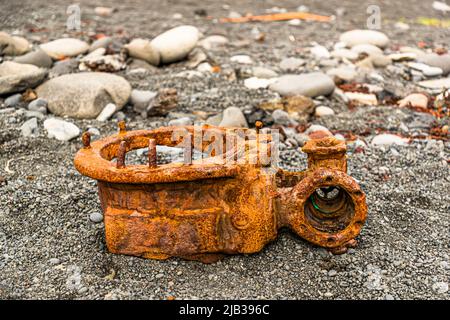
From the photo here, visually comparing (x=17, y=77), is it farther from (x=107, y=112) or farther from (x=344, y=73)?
(x=344, y=73)

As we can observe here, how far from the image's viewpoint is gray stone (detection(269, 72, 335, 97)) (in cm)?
665

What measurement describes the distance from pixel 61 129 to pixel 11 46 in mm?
2426

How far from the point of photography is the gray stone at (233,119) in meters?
5.67

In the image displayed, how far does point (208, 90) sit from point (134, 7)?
5.37m

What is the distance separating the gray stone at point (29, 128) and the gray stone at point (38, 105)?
293 millimetres

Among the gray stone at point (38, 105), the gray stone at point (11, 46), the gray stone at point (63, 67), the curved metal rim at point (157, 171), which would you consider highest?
the curved metal rim at point (157, 171)

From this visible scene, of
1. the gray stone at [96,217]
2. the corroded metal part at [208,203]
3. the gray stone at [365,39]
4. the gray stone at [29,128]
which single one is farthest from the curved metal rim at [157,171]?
the gray stone at [365,39]

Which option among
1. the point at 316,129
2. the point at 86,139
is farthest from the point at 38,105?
the point at 316,129

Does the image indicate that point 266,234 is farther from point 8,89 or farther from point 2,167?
point 8,89

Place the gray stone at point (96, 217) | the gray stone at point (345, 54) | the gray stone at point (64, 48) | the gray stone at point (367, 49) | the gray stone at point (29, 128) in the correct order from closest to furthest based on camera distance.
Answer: the gray stone at point (96, 217) → the gray stone at point (29, 128) → the gray stone at point (64, 48) → the gray stone at point (345, 54) → the gray stone at point (367, 49)

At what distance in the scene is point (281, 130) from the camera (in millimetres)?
5656

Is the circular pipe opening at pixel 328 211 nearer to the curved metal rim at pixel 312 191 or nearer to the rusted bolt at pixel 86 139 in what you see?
the curved metal rim at pixel 312 191

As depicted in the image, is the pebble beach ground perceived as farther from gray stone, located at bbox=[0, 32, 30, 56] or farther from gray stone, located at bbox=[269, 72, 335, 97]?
gray stone, located at bbox=[0, 32, 30, 56]
